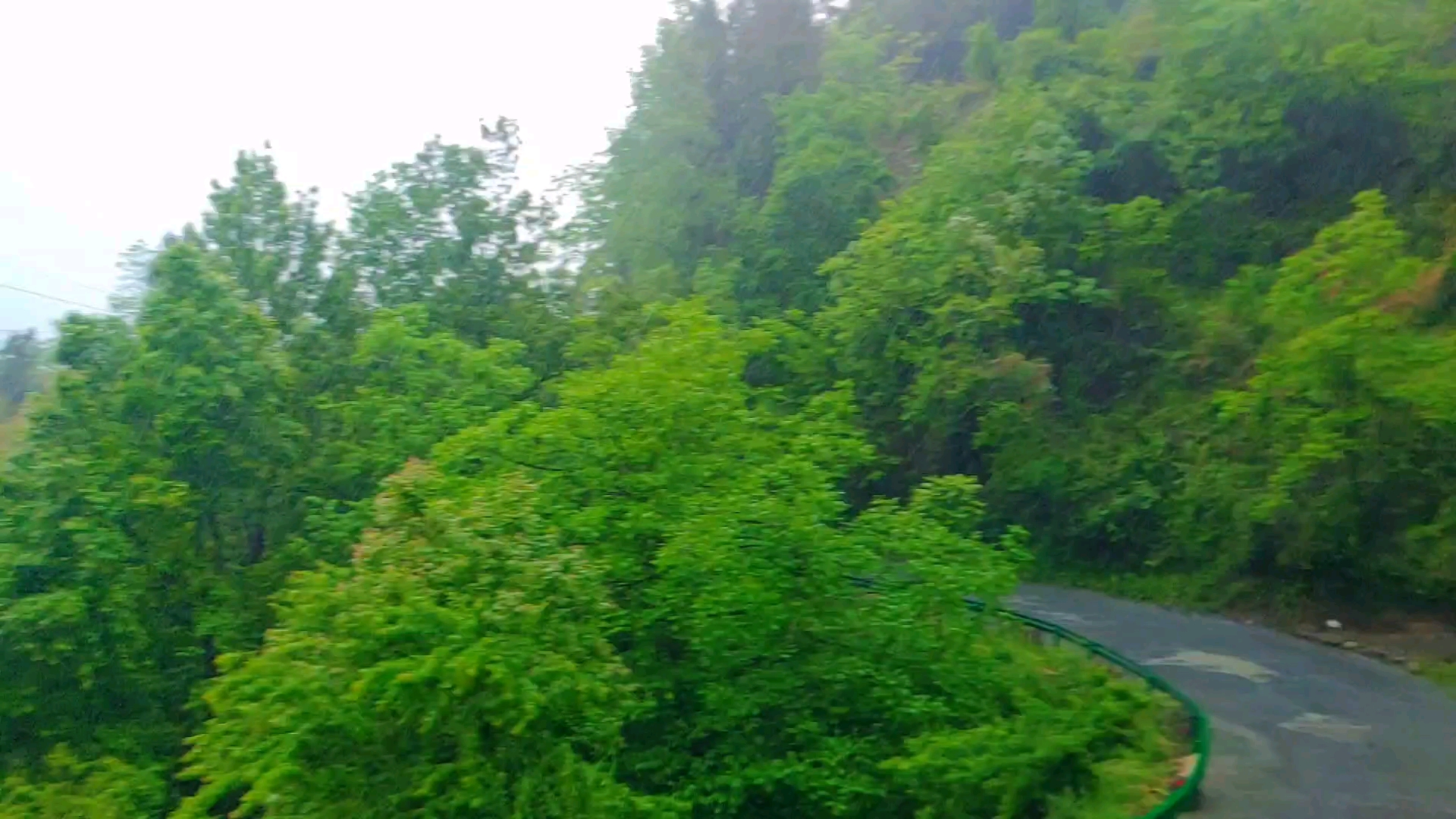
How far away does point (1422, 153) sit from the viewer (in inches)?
916

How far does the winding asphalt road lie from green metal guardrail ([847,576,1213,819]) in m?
0.26

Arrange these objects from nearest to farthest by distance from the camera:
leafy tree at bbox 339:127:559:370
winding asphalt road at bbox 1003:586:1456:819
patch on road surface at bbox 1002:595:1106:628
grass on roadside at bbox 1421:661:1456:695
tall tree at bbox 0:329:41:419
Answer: winding asphalt road at bbox 1003:586:1456:819
grass on roadside at bbox 1421:661:1456:695
patch on road surface at bbox 1002:595:1106:628
leafy tree at bbox 339:127:559:370
tall tree at bbox 0:329:41:419

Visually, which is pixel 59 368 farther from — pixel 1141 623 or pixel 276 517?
pixel 1141 623

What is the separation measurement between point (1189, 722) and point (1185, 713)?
19cm

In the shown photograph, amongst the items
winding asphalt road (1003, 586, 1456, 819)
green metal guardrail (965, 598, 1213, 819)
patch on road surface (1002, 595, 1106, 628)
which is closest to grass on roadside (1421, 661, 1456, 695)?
winding asphalt road (1003, 586, 1456, 819)

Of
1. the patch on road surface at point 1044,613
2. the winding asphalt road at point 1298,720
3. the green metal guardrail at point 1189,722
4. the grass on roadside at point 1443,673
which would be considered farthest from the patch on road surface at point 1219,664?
the patch on road surface at point 1044,613

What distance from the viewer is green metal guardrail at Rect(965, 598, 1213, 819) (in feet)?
34.0

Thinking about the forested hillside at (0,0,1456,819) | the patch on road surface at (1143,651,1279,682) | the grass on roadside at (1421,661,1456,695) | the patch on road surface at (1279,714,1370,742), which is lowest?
the patch on road surface at (1279,714,1370,742)

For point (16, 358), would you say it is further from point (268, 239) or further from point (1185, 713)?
point (1185, 713)

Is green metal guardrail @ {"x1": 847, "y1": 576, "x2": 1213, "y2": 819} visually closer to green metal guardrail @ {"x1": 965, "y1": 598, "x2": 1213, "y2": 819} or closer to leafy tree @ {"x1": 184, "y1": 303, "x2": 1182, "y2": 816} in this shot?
green metal guardrail @ {"x1": 965, "y1": 598, "x2": 1213, "y2": 819}

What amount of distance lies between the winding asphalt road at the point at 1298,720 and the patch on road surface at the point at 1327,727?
2 centimetres

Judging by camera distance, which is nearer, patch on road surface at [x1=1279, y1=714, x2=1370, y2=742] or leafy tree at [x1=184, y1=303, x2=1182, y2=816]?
leafy tree at [x1=184, y1=303, x2=1182, y2=816]

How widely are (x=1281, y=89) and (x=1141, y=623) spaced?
38.8 feet

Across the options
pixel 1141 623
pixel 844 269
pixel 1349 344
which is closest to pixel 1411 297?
pixel 1349 344
